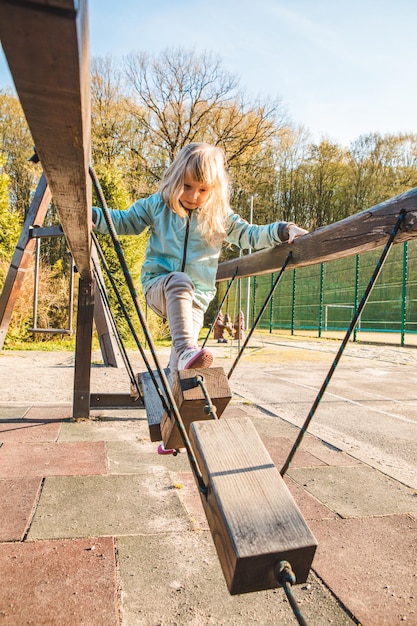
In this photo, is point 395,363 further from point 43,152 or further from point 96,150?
point 96,150

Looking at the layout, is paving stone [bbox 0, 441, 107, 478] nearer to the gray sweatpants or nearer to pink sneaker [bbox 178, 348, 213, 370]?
the gray sweatpants

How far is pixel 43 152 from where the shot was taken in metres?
1.02

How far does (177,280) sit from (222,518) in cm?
107

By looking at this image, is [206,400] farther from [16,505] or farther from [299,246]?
[16,505]

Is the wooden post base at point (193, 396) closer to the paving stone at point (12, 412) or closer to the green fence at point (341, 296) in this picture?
the paving stone at point (12, 412)

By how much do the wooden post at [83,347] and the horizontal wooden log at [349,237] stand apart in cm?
165

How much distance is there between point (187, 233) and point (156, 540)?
4.04 ft

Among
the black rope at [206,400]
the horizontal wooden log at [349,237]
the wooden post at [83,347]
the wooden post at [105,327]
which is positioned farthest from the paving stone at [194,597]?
the wooden post at [105,327]

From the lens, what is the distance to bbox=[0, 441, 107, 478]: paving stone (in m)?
2.75

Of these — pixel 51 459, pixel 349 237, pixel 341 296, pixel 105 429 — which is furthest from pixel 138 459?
pixel 341 296

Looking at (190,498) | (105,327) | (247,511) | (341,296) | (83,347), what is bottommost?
(190,498)

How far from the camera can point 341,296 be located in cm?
2195

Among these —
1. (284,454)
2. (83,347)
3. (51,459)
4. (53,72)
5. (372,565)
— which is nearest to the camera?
(53,72)

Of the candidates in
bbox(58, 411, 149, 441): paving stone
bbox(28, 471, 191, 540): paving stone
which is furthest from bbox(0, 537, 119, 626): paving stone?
bbox(58, 411, 149, 441): paving stone
